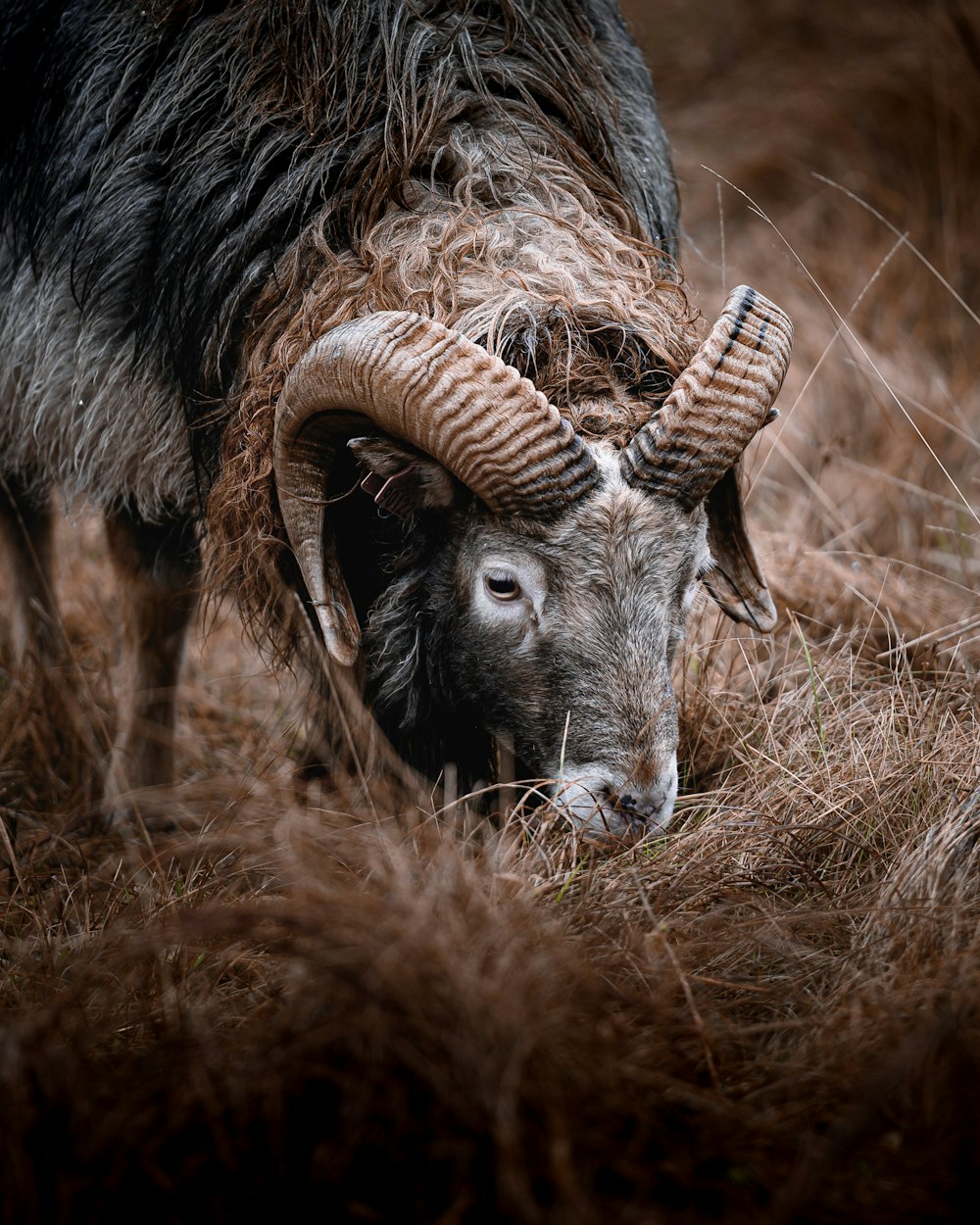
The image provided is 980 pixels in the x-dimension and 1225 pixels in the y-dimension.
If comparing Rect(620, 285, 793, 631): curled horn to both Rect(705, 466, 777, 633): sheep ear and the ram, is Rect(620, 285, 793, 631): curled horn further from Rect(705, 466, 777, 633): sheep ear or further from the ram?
Rect(705, 466, 777, 633): sheep ear

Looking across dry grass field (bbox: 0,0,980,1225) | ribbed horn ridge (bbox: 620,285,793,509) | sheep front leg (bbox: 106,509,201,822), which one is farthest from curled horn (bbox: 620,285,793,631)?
sheep front leg (bbox: 106,509,201,822)

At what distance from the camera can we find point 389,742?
343 cm

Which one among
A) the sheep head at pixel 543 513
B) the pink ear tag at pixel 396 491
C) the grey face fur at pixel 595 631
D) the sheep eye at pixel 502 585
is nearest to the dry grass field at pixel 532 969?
the grey face fur at pixel 595 631

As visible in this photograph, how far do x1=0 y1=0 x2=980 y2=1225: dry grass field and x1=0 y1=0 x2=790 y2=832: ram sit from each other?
376 millimetres

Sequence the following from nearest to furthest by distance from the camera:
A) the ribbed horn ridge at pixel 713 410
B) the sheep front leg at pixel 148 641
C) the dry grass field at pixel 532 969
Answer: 1. the dry grass field at pixel 532 969
2. the ribbed horn ridge at pixel 713 410
3. the sheep front leg at pixel 148 641

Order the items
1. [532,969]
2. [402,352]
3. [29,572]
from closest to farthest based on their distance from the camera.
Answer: [532,969], [402,352], [29,572]

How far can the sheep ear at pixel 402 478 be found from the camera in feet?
9.62

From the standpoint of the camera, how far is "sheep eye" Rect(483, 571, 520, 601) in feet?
9.64

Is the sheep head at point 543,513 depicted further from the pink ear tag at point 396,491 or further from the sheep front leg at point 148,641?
the sheep front leg at point 148,641

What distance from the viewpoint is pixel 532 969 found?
2.06m

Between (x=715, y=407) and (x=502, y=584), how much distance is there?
0.70 m

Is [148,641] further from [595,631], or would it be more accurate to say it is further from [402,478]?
[595,631]

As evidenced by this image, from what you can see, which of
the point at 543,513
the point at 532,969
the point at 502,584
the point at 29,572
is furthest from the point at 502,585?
the point at 29,572

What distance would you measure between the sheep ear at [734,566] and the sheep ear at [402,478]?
0.88m
